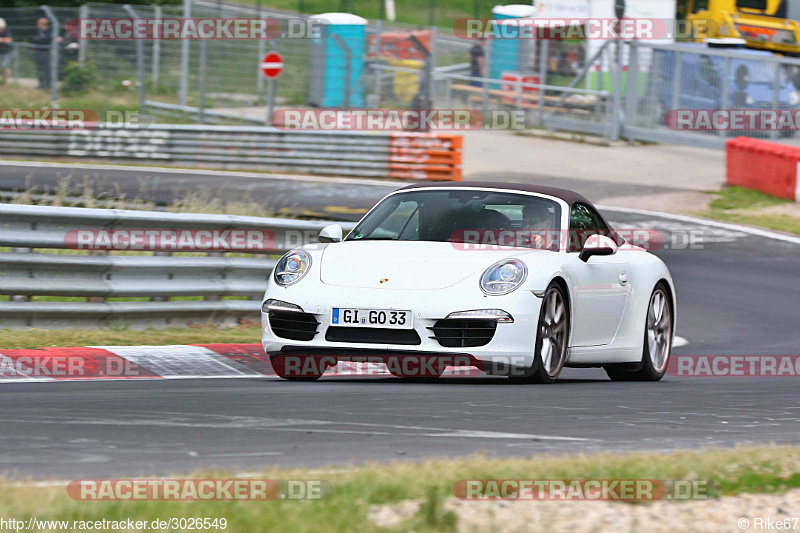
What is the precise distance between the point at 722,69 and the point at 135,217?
59.4ft

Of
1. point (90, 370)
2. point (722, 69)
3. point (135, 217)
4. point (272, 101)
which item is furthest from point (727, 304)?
point (272, 101)

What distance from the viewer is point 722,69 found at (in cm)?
2534

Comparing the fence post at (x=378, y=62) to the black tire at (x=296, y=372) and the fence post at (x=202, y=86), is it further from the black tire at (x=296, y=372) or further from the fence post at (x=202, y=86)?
the black tire at (x=296, y=372)

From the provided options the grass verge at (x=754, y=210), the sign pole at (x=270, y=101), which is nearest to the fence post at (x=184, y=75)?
the sign pole at (x=270, y=101)

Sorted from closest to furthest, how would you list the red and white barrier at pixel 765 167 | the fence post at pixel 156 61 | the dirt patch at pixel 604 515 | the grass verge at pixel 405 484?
1. the grass verge at pixel 405 484
2. the dirt patch at pixel 604 515
3. the red and white barrier at pixel 765 167
4. the fence post at pixel 156 61

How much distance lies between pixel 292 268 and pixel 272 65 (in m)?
19.8

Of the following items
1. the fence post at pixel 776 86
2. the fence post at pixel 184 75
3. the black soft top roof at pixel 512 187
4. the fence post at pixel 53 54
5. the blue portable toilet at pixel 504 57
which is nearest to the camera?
the black soft top roof at pixel 512 187

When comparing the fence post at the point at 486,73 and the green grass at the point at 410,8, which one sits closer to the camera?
the fence post at the point at 486,73

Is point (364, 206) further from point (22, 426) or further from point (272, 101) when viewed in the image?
point (22, 426)

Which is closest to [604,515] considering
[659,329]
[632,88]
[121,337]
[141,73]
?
[659,329]

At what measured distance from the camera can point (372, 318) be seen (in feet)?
23.6

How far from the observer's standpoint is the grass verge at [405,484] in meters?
3.71

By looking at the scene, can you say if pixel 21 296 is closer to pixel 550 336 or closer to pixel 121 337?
pixel 121 337

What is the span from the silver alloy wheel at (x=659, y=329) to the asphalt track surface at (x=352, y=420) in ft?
1.08
